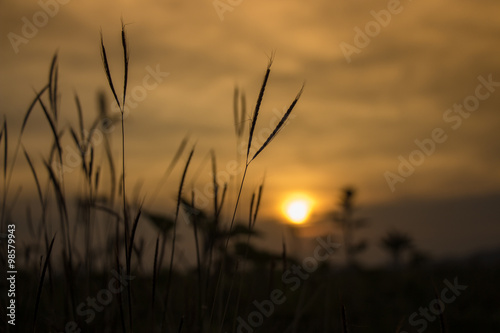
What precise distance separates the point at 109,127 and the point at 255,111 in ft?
2.93

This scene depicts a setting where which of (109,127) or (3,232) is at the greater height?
(109,127)

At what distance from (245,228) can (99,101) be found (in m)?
1.47

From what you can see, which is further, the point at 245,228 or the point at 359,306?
the point at 359,306

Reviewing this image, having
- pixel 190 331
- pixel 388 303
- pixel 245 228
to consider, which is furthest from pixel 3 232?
pixel 388 303

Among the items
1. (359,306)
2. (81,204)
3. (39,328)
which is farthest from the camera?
(359,306)

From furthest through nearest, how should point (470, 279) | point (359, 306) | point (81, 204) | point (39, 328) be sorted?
point (470, 279) < point (359, 306) < point (39, 328) < point (81, 204)

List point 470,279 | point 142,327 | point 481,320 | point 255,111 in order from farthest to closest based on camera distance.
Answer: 1. point 470,279
2. point 481,320
3. point 142,327
4. point 255,111

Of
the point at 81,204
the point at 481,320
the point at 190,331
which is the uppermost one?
the point at 81,204

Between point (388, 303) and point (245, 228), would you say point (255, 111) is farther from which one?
point (388, 303)

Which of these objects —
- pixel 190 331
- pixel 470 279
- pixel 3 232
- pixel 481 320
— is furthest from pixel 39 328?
pixel 470 279

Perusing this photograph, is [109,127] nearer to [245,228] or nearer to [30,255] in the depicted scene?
[30,255]

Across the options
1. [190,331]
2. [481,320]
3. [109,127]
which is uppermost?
[109,127]

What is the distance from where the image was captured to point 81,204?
6.92ft

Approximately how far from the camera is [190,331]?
1.81 m
